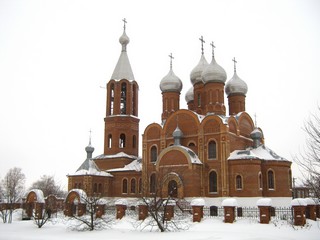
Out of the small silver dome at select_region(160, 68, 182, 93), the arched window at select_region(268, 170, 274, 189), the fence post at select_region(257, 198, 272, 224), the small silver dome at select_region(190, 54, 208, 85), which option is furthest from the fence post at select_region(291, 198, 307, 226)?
the small silver dome at select_region(160, 68, 182, 93)

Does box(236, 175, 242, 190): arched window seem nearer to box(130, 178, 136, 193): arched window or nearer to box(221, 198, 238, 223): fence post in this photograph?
box(221, 198, 238, 223): fence post

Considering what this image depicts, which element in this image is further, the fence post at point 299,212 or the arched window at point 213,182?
the arched window at point 213,182

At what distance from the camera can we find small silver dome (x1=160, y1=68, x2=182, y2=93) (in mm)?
33125

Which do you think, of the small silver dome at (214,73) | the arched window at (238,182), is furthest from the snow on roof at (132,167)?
the small silver dome at (214,73)

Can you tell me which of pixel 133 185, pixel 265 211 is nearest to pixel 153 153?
pixel 133 185

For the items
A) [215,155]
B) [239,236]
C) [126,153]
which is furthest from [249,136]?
[239,236]

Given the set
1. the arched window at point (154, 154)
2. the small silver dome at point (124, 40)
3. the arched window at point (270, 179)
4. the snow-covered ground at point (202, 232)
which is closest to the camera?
the snow-covered ground at point (202, 232)

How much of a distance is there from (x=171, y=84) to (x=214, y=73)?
15.4ft

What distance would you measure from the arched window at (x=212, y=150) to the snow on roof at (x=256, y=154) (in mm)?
1177

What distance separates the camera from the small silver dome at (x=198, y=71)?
106 ft

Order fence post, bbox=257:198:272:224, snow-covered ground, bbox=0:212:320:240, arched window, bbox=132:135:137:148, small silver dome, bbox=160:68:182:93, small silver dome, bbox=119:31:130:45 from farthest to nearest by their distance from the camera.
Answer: small silver dome, bbox=119:31:130:45 → arched window, bbox=132:135:137:148 → small silver dome, bbox=160:68:182:93 → fence post, bbox=257:198:272:224 → snow-covered ground, bbox=0:212:320:240

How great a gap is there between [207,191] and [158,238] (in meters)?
13.0

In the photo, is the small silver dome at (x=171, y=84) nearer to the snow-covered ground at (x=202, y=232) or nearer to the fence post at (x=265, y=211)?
the snow-covered ground at (x=202, y=232)

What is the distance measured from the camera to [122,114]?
3397 cm
